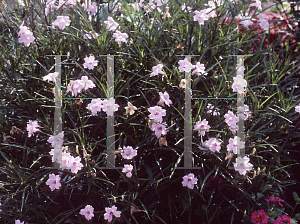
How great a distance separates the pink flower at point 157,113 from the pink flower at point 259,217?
2.31 feet

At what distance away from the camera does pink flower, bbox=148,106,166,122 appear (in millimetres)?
1439

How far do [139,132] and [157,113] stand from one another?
0.27 metres

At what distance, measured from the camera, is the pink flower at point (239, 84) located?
61.6 inches

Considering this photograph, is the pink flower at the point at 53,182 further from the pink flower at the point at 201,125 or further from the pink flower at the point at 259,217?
the pink flower at the point at 259,217

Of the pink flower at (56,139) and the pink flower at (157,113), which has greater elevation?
the pink flower at (157,113)

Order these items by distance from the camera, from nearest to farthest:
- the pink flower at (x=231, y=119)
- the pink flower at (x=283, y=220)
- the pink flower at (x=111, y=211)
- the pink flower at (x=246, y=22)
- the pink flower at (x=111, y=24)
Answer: the pink flower at (x=111, y=211)
the pink flower at (x=231, y=119)
the pink flower at (x=283, y=220)
the pink flower at (x=111, y=24)
the pink flower at (x=246, y=22)

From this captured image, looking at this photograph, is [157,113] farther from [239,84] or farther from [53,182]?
[53,182]

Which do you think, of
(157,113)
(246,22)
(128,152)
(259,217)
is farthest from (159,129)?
(246,22)

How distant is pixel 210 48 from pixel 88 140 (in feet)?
2.85

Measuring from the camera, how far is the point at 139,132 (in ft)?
5.52

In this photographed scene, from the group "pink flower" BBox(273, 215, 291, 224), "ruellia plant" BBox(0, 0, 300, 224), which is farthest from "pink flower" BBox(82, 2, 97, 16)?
"pink flower" BBox(273, 215, 291, 224)

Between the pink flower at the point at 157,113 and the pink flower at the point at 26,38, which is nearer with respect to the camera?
the pink flower at the point at 157,113

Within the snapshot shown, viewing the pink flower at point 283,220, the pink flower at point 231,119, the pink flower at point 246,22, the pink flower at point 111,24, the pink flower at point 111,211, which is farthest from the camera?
the pink flower at point 246,22

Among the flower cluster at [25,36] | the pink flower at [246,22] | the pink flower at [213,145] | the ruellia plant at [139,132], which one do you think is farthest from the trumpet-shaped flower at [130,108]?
the pink flower at [246,22]
